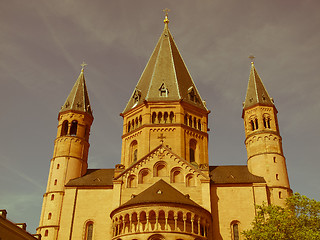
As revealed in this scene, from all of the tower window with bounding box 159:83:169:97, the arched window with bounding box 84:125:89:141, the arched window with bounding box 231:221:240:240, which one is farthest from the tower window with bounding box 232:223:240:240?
the arched window with bounding box 84:125:89:141

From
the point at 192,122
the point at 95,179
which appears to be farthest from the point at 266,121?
the point at 95,179

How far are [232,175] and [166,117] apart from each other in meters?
11.6

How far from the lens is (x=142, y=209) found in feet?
119

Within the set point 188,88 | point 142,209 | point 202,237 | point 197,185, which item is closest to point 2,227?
point 142,209

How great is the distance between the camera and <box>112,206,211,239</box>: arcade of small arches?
116 feet

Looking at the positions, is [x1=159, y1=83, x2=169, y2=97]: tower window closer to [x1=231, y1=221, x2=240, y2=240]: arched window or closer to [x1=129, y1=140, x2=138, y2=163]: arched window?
[x1=129, y1=140, x2=138, y2=163]: arched window

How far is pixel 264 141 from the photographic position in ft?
151

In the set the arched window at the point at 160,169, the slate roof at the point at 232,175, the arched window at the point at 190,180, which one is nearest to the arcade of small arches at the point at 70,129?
the arched window at the point at 160,169

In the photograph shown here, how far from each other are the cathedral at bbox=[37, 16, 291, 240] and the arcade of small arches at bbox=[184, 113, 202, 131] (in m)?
0.14

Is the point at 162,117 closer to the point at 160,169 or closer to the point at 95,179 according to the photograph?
the point at 160,169

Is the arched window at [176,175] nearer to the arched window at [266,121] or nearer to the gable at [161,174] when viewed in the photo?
the gable at [161,174]

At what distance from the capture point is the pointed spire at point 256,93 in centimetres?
4938

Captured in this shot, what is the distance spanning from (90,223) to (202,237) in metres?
13.5

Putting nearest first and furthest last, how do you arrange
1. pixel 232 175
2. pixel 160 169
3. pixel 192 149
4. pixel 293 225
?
pixel 293 225
pixel 160 169
pixel 232 175
pixel 192 149
